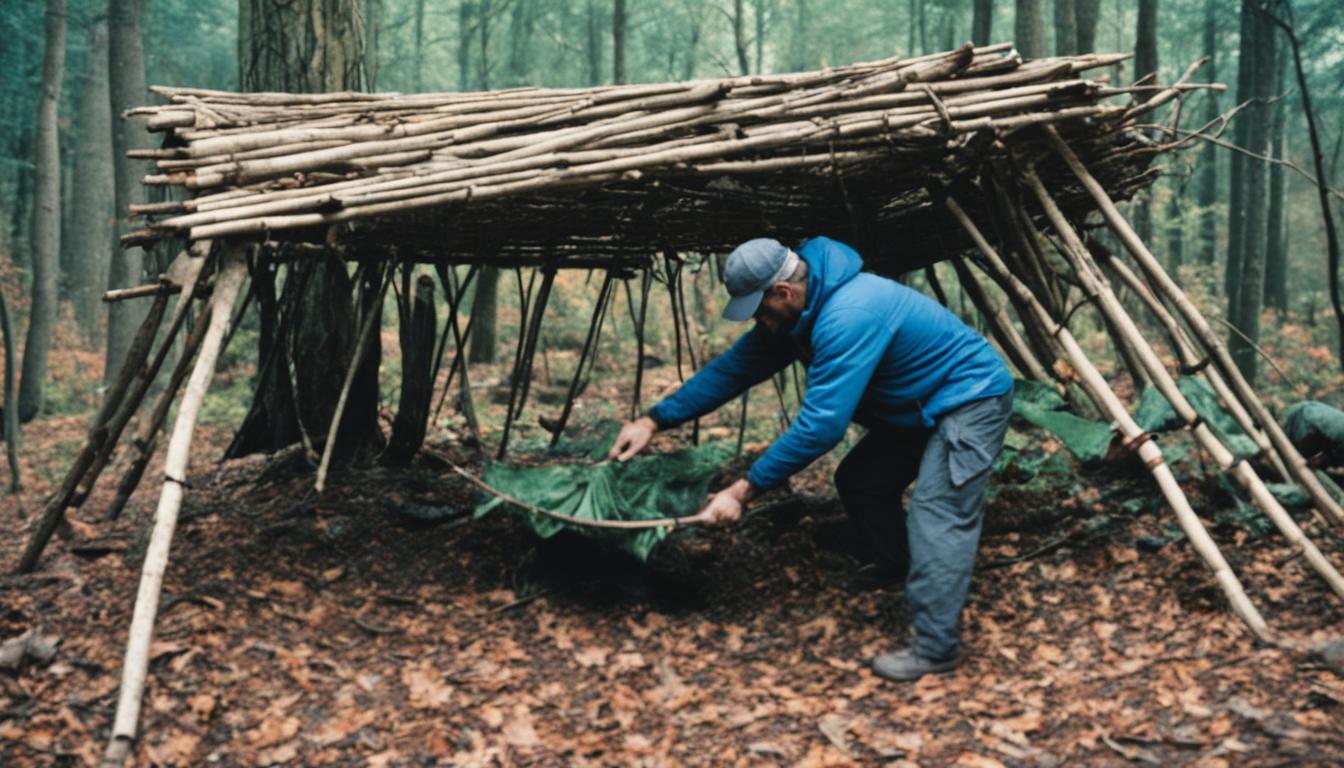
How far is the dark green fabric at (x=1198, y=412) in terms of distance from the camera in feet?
11.9

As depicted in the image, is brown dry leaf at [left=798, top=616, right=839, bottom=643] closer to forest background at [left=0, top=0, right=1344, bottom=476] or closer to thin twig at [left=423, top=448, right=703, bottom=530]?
thin twig at [left=423, top=448, right=703, bottom=530]

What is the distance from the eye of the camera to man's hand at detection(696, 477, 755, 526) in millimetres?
3029

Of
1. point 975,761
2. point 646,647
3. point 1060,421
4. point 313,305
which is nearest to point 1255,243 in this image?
point 1060,421

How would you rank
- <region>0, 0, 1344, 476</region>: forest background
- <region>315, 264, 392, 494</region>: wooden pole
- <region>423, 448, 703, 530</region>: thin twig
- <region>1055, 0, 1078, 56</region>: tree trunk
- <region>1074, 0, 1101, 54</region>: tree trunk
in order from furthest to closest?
<region>1074, 0, 1101, 54</region>: tree trunk < <region>0, 0, 1344, 476</region>: forest background < <region>1055, 0, 1078, 56</region>: tree trunk < <region>315, 264, 392, 494</region>: wooden pole < <region>423, 448, 703, 530</region>: thin twig

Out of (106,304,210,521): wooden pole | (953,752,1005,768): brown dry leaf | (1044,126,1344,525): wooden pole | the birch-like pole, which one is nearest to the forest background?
(1044,126,1344,525): wooden pole

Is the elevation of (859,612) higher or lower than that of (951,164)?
lower

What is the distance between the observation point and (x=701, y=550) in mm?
3965

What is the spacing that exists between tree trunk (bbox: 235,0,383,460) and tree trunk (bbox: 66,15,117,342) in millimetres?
10524

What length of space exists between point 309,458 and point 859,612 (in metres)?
2.98

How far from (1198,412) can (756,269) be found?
2041 mm

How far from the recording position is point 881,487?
11.7 ft

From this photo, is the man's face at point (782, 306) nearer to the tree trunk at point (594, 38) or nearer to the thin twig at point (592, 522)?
the thin twig at point (592, 522)

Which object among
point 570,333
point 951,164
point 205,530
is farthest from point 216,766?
point 570,333

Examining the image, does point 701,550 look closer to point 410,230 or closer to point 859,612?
point 859,612
